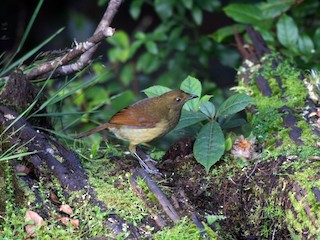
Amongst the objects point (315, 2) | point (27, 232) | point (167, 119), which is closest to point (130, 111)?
point (167, 119)

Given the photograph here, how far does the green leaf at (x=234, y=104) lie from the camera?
396cm

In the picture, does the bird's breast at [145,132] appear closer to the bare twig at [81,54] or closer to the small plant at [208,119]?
the small plant at [208,119]

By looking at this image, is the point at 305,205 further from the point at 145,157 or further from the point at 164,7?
the point at 164,7

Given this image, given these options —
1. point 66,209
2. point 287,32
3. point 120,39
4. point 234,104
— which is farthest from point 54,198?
point 120,39

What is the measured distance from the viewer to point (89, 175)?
374cm

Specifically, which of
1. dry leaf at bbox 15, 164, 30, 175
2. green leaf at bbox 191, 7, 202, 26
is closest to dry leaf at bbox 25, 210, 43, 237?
dry leaf at bbox 15, 164, 30, 175

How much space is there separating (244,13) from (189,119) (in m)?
2.09

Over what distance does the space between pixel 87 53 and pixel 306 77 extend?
159 centimetres

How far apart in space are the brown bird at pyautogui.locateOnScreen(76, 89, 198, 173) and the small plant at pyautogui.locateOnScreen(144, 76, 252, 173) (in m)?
0.07

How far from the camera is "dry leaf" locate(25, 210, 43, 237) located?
10.6ft

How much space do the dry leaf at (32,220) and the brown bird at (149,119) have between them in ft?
3.07

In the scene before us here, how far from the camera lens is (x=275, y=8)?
227 inches

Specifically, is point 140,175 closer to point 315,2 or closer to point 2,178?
point 2,178

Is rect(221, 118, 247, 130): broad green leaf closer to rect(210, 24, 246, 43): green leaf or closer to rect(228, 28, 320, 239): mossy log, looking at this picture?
rect(228, 28, 320, 239): mossy log
